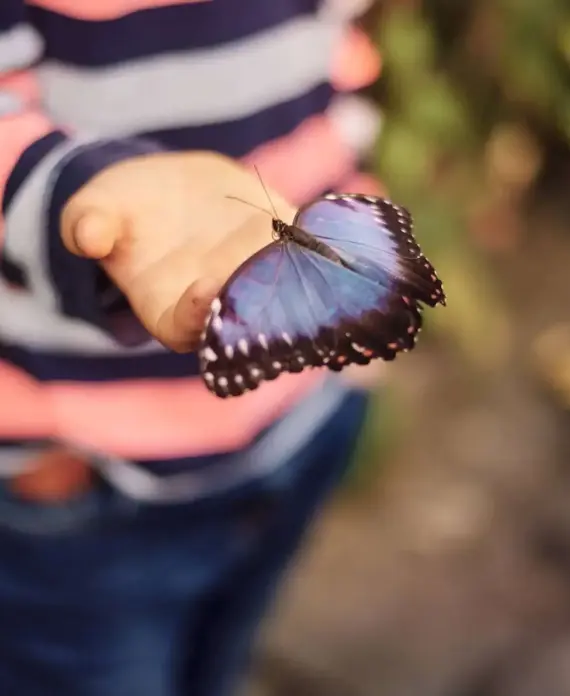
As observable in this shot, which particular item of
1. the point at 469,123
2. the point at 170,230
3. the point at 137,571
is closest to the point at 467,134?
the point at 469,123

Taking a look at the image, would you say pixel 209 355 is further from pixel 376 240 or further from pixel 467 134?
pixel 467 134

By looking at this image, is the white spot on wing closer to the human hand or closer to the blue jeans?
the human hand

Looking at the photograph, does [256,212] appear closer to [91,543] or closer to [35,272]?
[35,272]

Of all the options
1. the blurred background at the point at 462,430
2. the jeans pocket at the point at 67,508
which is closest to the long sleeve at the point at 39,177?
the jeans pocket at the point at 67,508

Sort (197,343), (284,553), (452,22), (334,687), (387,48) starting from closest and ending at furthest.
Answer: (197,343) → (284,553) → (334,687) → (387,48) → (452,22)

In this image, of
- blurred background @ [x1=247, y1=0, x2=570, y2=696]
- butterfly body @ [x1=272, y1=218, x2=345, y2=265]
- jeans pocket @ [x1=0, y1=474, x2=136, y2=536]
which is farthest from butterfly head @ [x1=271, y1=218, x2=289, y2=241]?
blurred background @ [x1=247, y1=0, x2=570, y2=696]

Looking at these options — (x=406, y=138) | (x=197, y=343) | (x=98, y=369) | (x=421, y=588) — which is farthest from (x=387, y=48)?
(x=197, y=343)

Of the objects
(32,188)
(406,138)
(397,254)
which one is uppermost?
(406,138)
